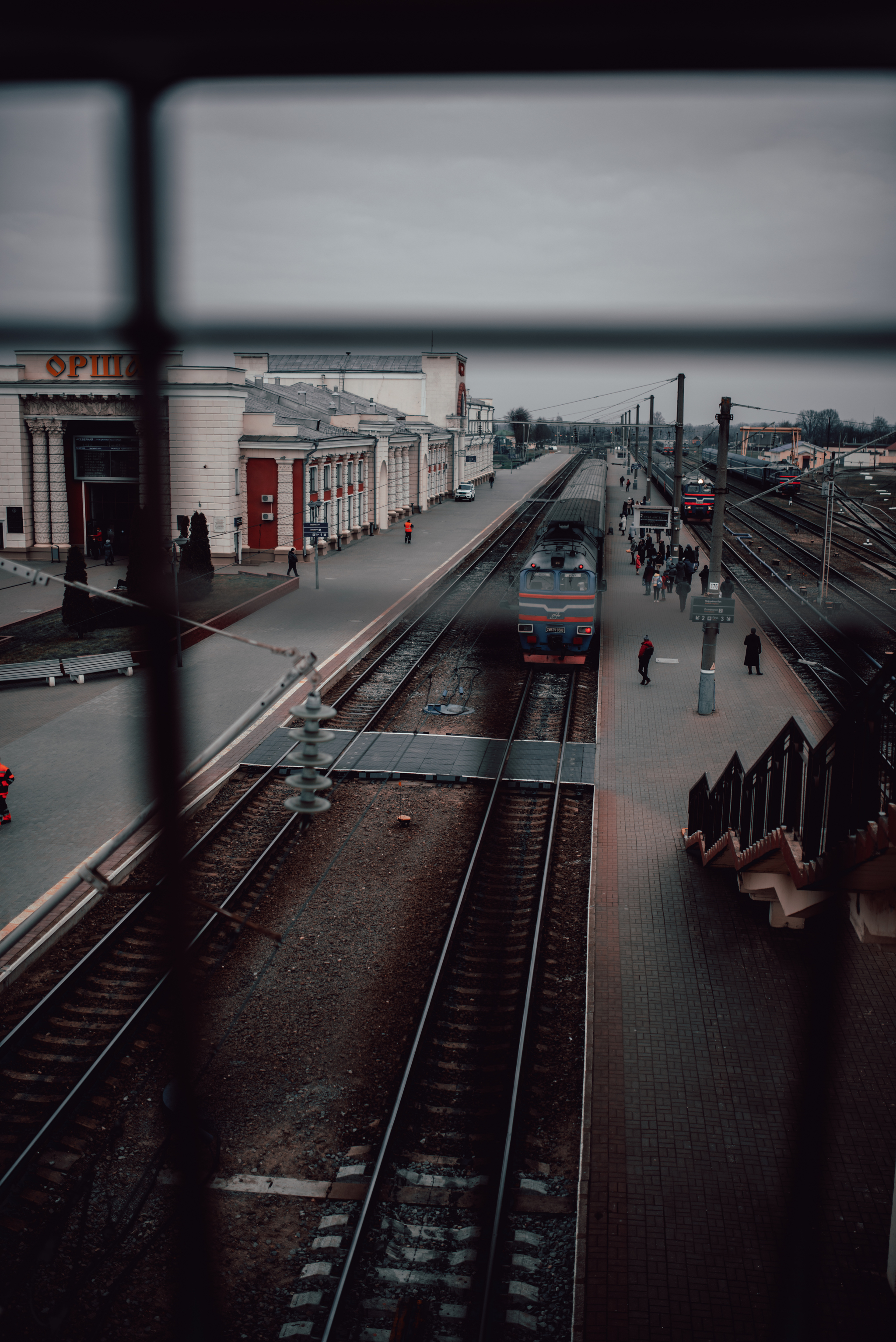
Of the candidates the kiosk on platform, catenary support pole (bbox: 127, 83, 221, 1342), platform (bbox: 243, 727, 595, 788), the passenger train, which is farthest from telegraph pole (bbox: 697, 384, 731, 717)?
the passenger train

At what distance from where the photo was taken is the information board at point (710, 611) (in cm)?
1259

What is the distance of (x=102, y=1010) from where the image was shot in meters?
7.30

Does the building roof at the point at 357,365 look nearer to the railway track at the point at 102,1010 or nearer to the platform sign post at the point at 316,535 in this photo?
the railway track at the point at 102,1010

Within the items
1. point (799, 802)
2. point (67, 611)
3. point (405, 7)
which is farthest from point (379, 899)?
point (67, 611)

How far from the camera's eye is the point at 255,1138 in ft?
19.6

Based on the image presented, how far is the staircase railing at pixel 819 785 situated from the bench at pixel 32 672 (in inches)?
436

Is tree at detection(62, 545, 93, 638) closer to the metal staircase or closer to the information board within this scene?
the information board

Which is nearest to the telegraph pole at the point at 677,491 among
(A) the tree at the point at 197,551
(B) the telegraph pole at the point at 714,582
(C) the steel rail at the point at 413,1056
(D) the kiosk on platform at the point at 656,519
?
(D) the kiosk on platform at the point at 656,519

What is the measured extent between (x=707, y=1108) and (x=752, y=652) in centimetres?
1155

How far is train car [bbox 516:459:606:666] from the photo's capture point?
11.6m

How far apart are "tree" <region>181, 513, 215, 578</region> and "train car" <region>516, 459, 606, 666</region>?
7.85 metres

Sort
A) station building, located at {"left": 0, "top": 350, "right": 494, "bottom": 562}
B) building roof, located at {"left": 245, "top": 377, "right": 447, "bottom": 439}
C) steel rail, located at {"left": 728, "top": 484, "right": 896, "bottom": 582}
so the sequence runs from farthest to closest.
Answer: steel rail, located at {"left": 728, "top": 484, "right": 896, "bottom": 582}
building roof, located at {"left": 245, "top": 377, "right": 447, "bottom": 439}
station building, located at {"left": 0, "top": 350, "right": 494, "bottom": 562}

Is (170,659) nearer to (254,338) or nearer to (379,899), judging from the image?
(254,338)

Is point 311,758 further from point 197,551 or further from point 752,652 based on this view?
point 752,652
